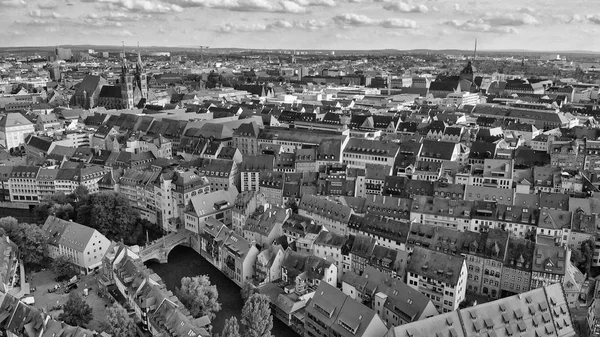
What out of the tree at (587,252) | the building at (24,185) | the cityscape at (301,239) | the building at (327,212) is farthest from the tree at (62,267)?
the tree at (587,252)

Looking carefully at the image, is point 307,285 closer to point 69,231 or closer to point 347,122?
point 69,231

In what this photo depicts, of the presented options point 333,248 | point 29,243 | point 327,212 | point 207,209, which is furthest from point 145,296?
point 327,212

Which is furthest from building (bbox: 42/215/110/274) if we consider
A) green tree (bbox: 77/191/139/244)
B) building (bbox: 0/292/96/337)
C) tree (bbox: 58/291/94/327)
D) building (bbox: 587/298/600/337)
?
building (bbox: 587/298/600/337)

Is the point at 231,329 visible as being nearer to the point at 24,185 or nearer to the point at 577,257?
the point at 577,257

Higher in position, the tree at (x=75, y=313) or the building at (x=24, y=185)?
the building at (x=24, y=185)

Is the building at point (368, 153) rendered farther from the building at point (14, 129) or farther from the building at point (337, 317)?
the building at point (14, 129)

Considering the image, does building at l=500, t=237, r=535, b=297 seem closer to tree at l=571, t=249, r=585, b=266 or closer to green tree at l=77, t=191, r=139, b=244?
tree at l=571, t=249, r=585, b=266

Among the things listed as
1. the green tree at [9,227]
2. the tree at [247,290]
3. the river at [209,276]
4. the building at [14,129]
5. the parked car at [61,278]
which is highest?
the building at [14,129]
